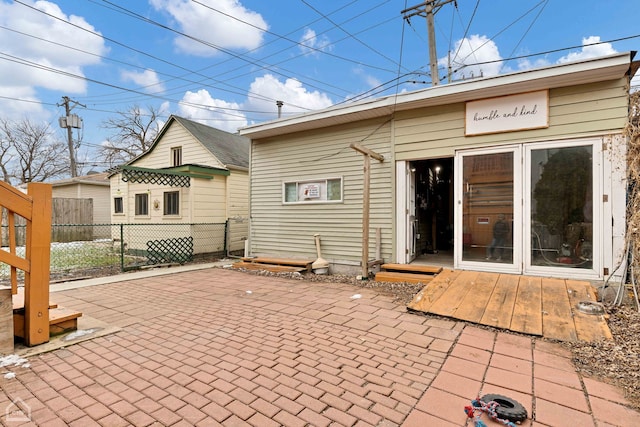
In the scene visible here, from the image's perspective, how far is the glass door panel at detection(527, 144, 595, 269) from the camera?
442cm

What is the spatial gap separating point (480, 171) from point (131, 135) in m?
27.9

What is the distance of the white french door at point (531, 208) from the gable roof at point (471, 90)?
35.2 inches

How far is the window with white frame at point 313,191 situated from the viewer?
22.5ft

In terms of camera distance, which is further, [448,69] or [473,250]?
[448,69]

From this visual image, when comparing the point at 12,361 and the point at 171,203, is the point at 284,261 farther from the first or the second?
the point at 171,203

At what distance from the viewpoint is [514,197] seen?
191 inches

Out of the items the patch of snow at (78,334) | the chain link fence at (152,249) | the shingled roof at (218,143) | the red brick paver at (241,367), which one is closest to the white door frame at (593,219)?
the red brick paver at (241,367)

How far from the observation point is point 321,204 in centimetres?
698

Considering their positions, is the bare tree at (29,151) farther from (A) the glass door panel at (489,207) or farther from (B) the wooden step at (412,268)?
(A) the glass door panel at (489,207)

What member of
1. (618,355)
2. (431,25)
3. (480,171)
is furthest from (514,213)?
(431,25)

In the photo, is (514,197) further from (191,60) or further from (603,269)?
(191,60)

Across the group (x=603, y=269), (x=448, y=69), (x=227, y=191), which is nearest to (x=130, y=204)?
(x=227, y=191)

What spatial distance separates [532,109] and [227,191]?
351 inches

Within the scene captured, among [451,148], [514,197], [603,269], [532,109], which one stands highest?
[532,109]
